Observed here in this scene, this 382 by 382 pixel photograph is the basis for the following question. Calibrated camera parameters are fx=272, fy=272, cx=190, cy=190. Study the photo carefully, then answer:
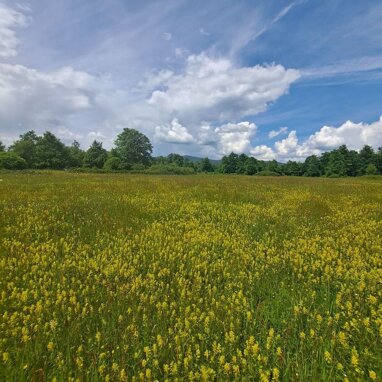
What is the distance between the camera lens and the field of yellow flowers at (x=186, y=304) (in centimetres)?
284

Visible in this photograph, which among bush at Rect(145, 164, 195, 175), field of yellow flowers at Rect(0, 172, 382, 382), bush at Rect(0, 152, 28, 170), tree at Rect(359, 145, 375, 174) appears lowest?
field of yellow flowers at Rect(0, 172, 382, 382)

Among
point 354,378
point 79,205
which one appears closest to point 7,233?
point 79,205

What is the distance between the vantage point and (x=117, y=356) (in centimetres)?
298

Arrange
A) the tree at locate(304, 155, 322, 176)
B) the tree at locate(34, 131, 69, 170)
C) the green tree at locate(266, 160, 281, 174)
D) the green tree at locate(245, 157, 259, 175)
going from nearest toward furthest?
the tree at locate(34, 131, 69, 170) → the tree at locate(304, 155, 322, 176) → the green tree at locate(266, 160, 281, 174) → the green tree at locate(245, 157, 259, 175)

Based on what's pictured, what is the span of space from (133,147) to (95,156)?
1309cm

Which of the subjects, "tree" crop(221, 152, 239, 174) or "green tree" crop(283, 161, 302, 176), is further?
"tree" crop(221, 152, 239, 174)

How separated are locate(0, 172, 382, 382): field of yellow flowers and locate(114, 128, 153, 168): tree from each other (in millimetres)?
88455

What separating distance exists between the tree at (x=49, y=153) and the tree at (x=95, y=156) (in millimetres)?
8234

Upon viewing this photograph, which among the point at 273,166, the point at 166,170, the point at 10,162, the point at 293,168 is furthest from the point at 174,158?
the point at 10,162

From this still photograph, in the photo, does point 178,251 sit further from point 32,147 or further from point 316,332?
point 32,147

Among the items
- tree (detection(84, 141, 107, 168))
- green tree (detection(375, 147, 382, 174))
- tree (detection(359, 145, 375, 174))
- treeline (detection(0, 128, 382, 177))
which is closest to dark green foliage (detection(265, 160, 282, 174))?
treeline (detection(0, 128, 382, 177))

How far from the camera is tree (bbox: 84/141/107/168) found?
89.5m

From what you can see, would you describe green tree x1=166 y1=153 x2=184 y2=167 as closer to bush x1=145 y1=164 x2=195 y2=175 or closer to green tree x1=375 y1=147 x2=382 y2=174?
bush x1=145 y1=164 x2=195 y2=175

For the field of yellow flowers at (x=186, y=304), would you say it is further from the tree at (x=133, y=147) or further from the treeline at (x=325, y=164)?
the tree at (x=133, y=147)
